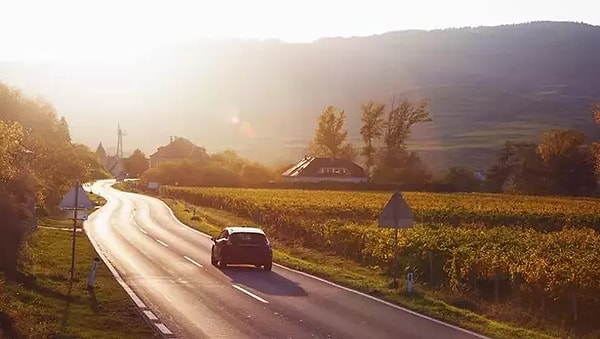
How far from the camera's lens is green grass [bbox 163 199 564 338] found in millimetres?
17316

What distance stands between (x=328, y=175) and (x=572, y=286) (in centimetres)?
9773

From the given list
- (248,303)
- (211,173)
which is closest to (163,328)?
(248,303)

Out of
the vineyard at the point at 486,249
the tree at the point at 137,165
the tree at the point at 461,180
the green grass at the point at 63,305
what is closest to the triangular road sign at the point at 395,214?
the vineyard at the point at 486,249

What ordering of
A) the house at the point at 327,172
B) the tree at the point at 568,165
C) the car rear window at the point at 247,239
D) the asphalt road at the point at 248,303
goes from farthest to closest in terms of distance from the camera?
the house at the point at 327,172
the tree at the point at 568,165
the car rear window at the point at 247,239
the asphalt road at the point at 248,303

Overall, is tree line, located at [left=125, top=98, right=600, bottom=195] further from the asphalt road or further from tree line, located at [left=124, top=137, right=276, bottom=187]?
the asphalt road

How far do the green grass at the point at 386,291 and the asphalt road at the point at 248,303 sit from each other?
0.53m

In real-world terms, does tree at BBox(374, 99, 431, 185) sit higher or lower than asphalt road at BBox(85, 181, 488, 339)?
higher

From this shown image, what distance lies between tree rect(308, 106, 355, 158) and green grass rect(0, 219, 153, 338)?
92.4m

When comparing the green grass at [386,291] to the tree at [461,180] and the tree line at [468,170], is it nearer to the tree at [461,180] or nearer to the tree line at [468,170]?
the tree at [461,180]

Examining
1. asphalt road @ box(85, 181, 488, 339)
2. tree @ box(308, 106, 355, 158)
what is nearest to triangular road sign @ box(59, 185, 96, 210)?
asphalt road @ box(85, 181, 488, 339)

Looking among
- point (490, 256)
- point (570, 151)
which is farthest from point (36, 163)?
point (570, 151)

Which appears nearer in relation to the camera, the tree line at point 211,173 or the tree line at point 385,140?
the tree line at point 385,140

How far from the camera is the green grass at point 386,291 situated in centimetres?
1732

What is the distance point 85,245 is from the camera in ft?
121
